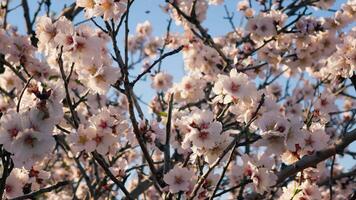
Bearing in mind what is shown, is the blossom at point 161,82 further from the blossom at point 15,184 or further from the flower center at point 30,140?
the flower center at point 30,140

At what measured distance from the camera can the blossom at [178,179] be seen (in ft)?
8.67

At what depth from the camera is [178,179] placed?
2717mm

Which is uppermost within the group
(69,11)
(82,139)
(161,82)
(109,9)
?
(161,82)

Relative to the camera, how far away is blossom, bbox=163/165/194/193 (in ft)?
8.67

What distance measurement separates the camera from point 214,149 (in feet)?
9.31

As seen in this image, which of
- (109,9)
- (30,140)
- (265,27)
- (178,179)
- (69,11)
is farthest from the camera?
(69,11)

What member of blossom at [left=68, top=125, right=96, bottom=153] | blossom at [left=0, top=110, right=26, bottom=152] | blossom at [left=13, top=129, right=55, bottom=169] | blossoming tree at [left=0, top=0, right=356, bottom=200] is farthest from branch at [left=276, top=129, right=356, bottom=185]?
blossom at [left=0, top=110, right=26, bottom=152]

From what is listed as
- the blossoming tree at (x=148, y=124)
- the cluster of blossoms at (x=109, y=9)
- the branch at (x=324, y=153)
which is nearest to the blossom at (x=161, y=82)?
the blossoming tree at (x=148, y=124)

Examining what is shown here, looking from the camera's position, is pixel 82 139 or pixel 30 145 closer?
pixel 30 145

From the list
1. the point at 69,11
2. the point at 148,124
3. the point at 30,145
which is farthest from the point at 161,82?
Answer: the point at 30,145

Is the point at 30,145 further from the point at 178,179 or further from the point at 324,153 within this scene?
the point at 324,153

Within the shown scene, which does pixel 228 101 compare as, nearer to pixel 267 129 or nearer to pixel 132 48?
pixel 267 129

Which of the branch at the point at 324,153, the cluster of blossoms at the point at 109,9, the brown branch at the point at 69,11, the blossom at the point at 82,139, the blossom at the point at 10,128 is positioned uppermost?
the brown branch at the point at 69,11

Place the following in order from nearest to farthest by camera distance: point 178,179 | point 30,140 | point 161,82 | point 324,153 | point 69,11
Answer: point 30,140, point 324,153, point 178,179, point 69,11, point 161,82
